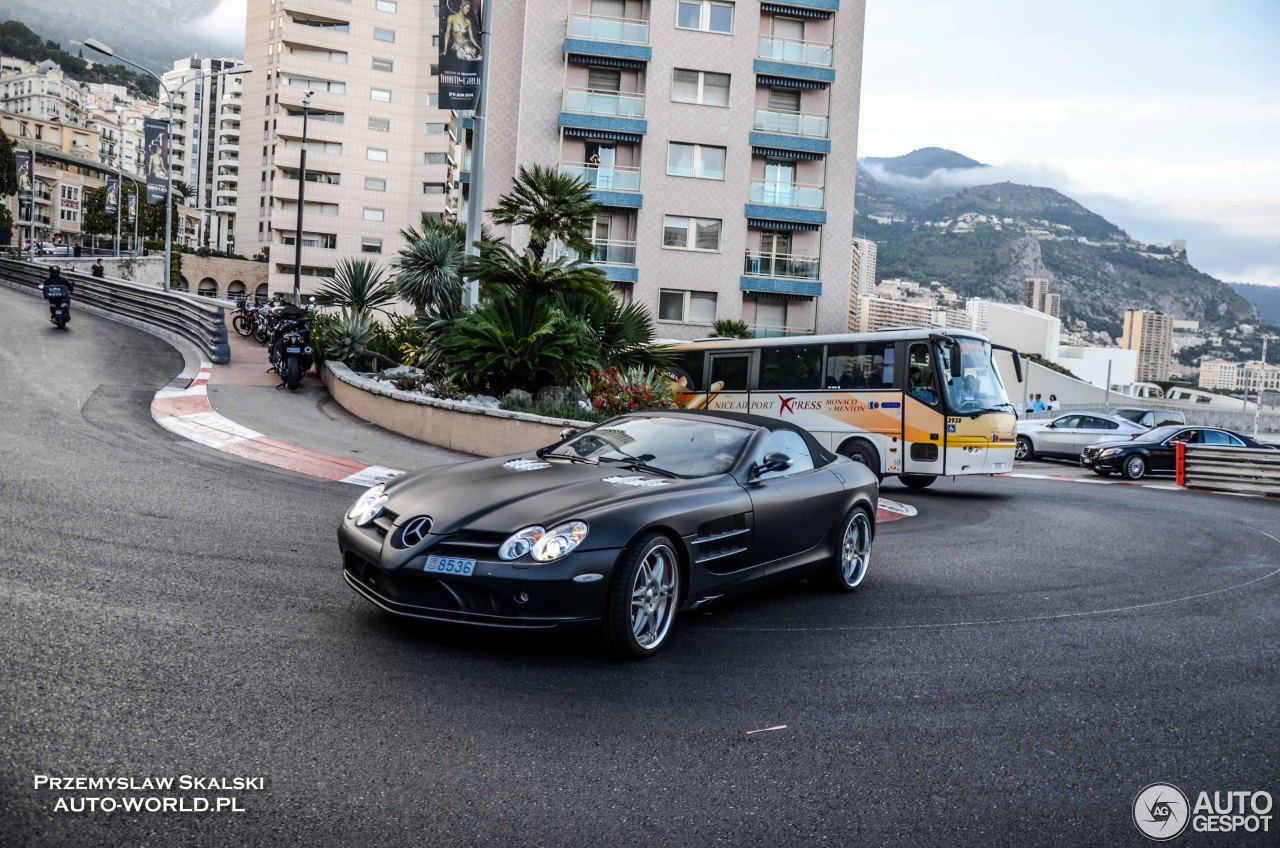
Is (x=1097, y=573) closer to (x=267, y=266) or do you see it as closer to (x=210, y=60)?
(x=267, y=266)

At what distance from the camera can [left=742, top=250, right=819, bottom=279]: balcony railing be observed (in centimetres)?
4306

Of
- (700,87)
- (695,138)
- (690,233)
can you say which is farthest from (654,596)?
(700,87)

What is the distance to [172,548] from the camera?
704 cm

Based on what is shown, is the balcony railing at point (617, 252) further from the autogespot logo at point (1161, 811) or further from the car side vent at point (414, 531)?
the autogespot logo at point (1161, 811)

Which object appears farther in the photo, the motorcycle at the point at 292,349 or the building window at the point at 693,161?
the building window at the point at 693,161

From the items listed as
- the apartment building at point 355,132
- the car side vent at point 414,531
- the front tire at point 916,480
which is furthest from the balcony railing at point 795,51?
the car side vent at point 414,531

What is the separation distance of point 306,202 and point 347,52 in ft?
38.9

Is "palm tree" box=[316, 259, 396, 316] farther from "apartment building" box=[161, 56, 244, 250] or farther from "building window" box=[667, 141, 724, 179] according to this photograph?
"apartment building" box=[161, 56, 244, 250]

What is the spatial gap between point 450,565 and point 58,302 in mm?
23406

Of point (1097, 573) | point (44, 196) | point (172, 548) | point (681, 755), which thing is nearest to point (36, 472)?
point (172, 548)

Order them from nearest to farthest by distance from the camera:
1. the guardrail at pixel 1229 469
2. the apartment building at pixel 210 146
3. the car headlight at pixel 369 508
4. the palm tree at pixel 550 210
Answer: the car headlight at pixel 369 508, the palm tree at pixel 550 210, the guardrail at pixel 1229 469, the apartment building at pixel 210 146

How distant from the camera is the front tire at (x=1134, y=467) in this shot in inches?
942

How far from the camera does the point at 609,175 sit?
42.3 metres

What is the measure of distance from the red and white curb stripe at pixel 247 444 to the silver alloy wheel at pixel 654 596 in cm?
617
